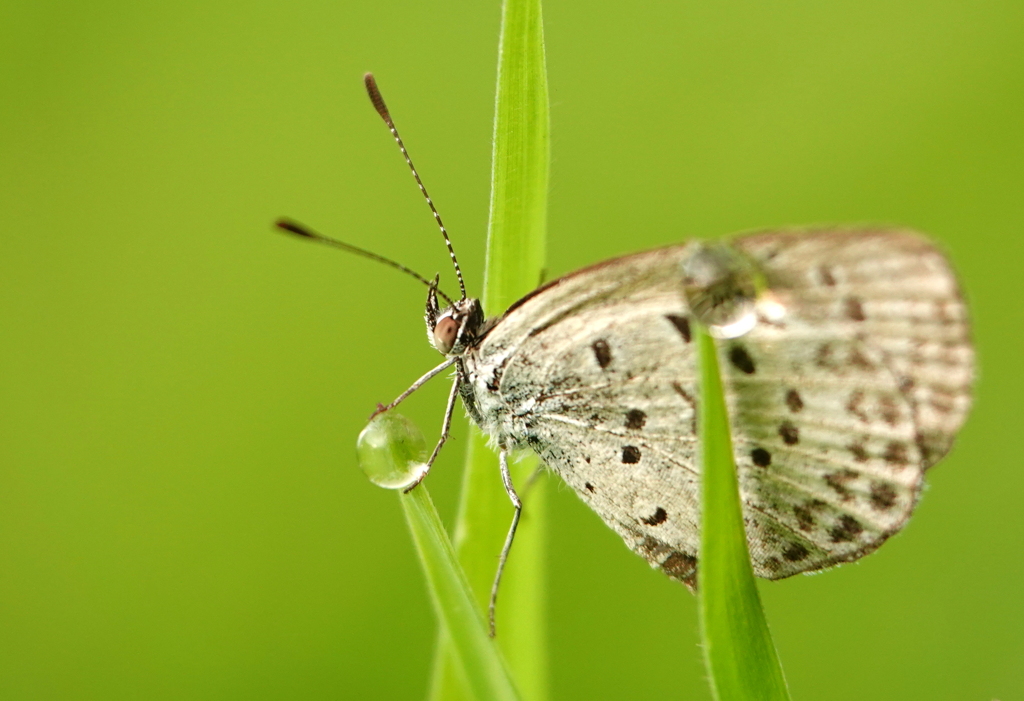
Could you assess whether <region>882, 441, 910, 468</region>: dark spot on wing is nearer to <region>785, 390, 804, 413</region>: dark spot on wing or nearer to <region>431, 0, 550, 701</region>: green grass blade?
<region>785, 390, 804, 413</region>: dark spot on wing

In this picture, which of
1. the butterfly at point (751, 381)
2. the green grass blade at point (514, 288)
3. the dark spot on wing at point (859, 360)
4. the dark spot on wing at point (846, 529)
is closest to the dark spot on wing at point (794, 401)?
the butterfly at point (751, 381)

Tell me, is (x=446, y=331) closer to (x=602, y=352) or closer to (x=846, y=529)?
(x=602, y=352)

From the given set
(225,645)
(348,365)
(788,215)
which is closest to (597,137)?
(788,215)

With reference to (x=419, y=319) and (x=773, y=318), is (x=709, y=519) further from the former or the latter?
(x=419, y=319)

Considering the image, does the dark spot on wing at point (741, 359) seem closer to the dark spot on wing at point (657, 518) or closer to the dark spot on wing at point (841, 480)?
the dark spot on wing at point (841, 480)

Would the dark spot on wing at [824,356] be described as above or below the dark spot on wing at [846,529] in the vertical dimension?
above

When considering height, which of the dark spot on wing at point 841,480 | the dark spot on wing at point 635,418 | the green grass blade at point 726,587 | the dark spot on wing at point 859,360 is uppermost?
the dark spot on wing at point 635,418
